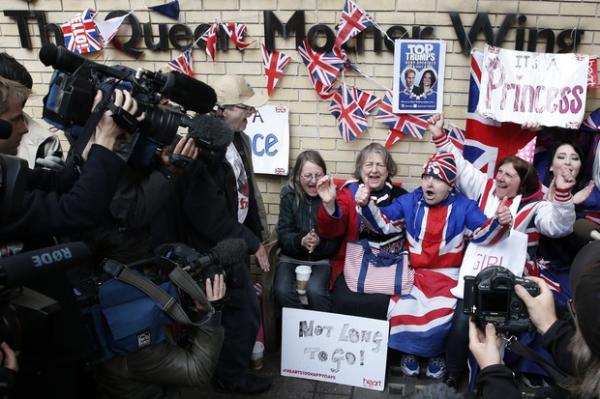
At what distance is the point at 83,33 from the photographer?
406 centimetres

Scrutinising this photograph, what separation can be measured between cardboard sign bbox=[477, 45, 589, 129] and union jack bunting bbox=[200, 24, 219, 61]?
2073 mm

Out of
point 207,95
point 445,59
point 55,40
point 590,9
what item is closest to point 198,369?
point 207,95

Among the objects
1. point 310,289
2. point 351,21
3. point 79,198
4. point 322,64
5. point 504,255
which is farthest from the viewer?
point 322,64

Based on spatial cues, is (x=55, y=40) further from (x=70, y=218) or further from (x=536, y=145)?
(x=536, y=145)

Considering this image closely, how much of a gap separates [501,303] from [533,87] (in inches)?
92.2

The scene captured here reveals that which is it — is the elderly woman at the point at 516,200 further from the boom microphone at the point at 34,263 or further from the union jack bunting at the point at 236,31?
the boom microphone at the point at 34,263

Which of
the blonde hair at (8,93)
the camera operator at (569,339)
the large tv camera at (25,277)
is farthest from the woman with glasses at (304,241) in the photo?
the large tv camera at (25,277)

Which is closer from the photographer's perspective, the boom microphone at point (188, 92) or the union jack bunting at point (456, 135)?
the boom microphone at point (188, 92)

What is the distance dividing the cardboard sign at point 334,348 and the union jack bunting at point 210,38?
2.15 metres

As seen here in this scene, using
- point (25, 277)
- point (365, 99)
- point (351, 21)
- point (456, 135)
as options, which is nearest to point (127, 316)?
point (25, 277)

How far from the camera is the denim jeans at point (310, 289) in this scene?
3.43m

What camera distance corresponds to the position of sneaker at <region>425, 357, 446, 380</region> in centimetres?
324

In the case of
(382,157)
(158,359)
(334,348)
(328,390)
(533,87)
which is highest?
(533,87)

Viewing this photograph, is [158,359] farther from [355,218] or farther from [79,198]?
[355,218]
